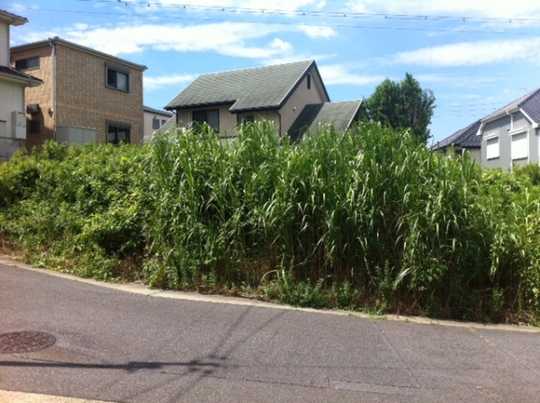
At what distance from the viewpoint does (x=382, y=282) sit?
242 inches

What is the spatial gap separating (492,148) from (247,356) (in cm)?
2714

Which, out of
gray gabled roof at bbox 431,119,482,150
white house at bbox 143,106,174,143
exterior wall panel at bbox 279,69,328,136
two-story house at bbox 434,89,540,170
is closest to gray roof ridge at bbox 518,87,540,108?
two-story house at bbox 434,89,540,170

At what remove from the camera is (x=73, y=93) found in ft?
70.2

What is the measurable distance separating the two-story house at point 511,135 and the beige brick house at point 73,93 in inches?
598

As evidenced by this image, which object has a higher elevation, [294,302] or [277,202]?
[277,202]

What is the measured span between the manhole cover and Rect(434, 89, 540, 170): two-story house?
1904 centimetres

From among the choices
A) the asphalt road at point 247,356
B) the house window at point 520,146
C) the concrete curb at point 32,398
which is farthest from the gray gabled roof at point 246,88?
the concrete curb at point 32,398

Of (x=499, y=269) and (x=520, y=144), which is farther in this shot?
(x=520, y=144)

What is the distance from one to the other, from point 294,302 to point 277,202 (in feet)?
4.35

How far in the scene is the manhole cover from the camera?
14.1 feet

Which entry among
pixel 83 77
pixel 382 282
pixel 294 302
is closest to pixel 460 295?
pixel 382 282

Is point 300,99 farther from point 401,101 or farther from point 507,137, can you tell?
point 401,101

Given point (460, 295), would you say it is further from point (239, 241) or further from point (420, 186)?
point (239, 241)

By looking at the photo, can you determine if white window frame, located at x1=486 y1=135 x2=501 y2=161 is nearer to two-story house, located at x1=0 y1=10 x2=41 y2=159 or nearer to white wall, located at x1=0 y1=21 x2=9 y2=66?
two-story house, located at x1=0 y1=10 x2=41 y2=159
